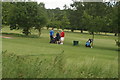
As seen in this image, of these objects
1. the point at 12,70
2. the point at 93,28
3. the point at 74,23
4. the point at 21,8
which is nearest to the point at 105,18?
the point at 93,28

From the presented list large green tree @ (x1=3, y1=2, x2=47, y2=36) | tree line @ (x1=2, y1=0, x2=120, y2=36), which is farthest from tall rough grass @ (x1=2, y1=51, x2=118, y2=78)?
large green tree @ (x1=3, y1=2, x2=47, y2=36)

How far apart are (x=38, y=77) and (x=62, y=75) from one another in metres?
0.73

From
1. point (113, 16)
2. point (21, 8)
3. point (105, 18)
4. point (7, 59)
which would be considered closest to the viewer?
point (7, 59)

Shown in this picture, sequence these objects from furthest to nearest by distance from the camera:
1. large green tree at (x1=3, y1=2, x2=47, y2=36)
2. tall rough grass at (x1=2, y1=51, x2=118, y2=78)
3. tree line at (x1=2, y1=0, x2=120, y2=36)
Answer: large green tree at (x1=3, y1=2, x2=47, y2=36) < tree line at (x1=2, y1=0, x2=120, y2=36) < tall rough grass at (x1=2, y1=51, x2=118, y2=78)

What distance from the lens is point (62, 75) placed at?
6.77 metres

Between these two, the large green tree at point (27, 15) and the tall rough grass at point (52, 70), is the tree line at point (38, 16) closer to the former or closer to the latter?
the large green tree at point (27, 15)

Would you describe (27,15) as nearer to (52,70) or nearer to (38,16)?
(38,16)

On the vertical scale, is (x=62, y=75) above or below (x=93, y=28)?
below

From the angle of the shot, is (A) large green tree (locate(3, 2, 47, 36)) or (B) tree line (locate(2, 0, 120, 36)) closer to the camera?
(B) tree line (locate(2, 0, 120, 36))

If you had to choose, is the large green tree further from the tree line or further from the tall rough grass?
the tall rough grass

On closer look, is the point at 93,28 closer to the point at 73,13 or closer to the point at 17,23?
the point at 17,23

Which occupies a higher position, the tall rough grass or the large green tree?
the large green tree

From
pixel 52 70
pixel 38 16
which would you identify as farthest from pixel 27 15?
pixel 52 70

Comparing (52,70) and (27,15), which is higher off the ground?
(27,15)
